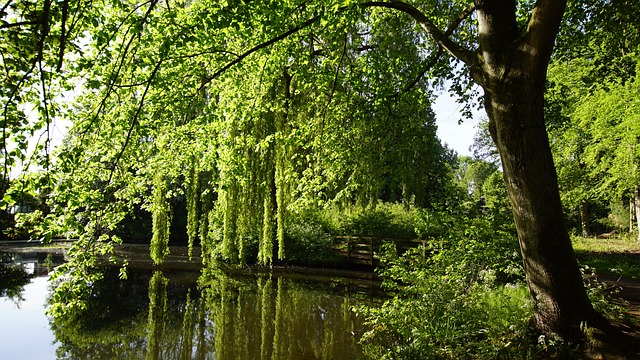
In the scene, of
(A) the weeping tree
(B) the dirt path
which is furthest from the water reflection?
(B) the dirt path

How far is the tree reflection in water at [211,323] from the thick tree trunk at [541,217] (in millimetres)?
3938

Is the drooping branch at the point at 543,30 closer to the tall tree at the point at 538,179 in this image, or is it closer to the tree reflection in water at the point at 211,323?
the tall tree at the point at 538,179

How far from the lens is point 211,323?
845 cm

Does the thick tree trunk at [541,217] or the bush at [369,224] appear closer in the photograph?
the thick tree trunk at [541,217]

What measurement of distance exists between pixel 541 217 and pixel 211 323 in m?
7.07

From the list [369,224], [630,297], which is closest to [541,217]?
[630,297]

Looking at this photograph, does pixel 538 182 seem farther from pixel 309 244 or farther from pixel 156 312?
pixel 309 244

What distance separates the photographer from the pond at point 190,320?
22.9ft

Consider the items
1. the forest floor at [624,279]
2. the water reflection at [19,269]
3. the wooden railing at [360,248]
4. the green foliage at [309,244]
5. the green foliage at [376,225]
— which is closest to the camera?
the forest floor at [624,279]

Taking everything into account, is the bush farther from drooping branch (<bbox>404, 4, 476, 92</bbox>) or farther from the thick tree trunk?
the thick tree trunk

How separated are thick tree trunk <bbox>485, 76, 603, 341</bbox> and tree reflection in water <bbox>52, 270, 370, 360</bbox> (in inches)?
155

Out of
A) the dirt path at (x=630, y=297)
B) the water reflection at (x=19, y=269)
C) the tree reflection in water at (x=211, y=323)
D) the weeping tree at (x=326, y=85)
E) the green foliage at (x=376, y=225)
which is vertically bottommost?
the tree reflection in water at (x=211, y=323)

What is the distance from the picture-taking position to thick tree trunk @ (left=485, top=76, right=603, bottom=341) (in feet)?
10.9

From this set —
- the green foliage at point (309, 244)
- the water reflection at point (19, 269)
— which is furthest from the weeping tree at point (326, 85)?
the green foliage at point (309, 244)
